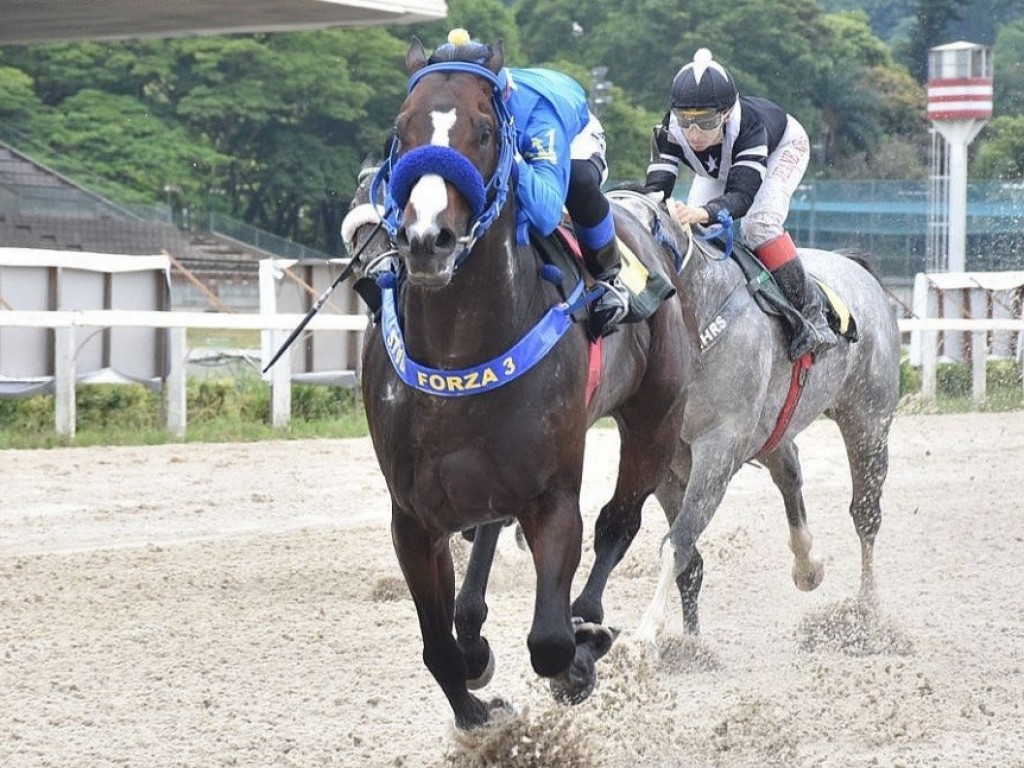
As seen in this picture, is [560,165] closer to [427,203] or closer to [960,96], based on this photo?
[427,203]

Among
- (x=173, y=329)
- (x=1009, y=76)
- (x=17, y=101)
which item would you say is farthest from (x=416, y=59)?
(x=1009, y=76)

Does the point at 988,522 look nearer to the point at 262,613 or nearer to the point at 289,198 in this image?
the point at 262,613

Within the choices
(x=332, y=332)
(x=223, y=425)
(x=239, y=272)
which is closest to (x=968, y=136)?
(x=239, y=272)

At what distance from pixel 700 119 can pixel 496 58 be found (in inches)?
88.8

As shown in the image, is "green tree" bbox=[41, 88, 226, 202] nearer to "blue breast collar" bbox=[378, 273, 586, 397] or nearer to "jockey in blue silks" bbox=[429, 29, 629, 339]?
"jockey in blue silks" bbox=[429, 29, 629, 339]

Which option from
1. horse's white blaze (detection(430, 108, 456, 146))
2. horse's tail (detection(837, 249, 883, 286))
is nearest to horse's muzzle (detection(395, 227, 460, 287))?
horse's white blaze (detection(430, 108, 456, 146))

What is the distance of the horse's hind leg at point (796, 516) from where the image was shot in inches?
290

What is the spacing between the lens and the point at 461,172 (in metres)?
3.97

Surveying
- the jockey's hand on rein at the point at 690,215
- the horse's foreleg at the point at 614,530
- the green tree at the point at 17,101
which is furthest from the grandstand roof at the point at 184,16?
the horse's foreleg at the point at 614,530

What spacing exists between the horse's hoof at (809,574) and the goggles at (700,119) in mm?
2001

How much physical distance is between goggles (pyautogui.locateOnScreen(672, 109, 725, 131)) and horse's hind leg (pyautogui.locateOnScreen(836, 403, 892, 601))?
194 cm

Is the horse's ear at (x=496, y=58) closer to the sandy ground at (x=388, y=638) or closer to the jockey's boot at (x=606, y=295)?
the jockey's boot at (x=606, y=295)

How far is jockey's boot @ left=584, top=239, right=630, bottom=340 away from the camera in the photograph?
4.75m

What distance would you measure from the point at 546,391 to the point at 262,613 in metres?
2.85
